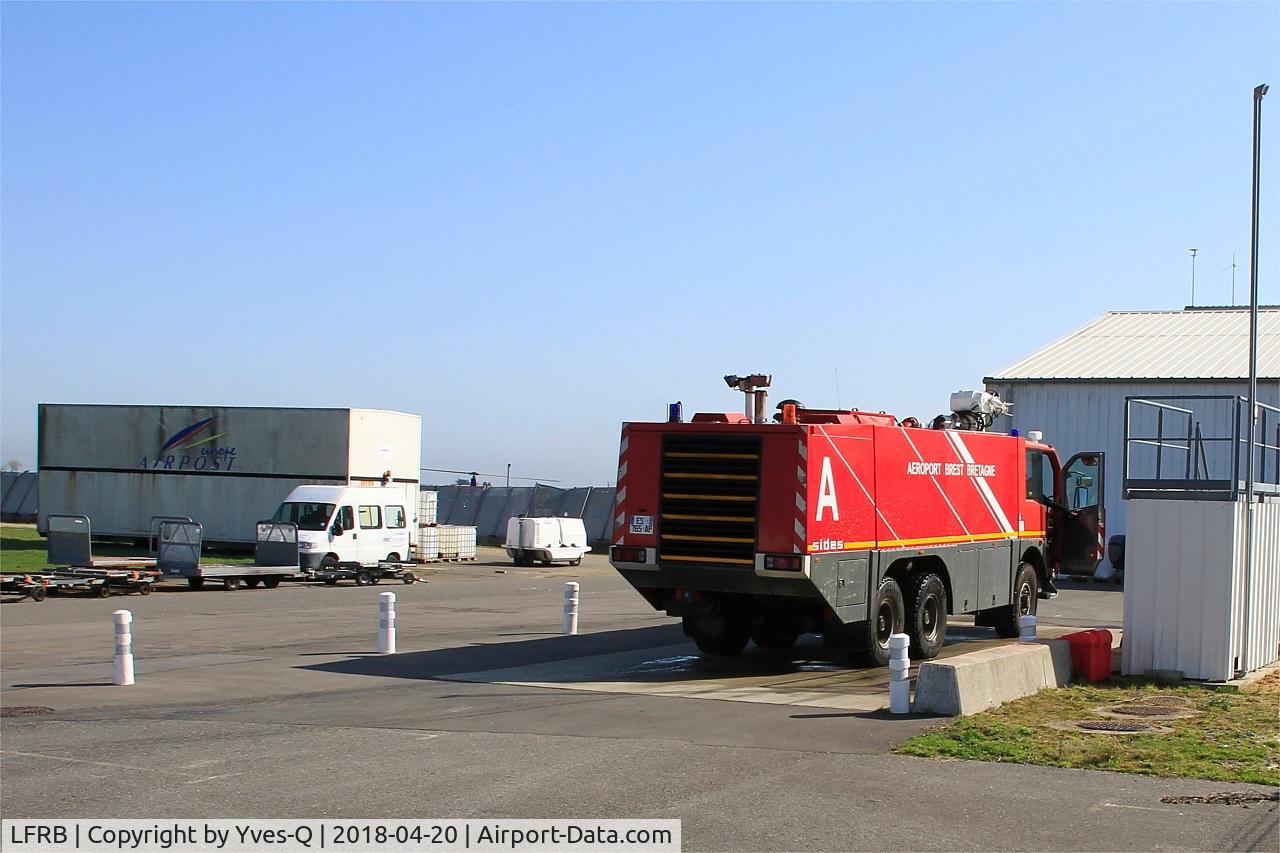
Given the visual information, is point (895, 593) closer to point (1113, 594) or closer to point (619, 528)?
point (619, 528)

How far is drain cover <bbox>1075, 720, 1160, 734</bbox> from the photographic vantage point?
1148cm

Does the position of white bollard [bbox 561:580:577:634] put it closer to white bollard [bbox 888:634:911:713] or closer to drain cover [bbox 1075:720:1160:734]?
white bollard [bbox 888:634:911:713]

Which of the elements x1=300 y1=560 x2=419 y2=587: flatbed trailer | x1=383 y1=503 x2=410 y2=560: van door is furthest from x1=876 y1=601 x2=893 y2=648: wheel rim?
x1=383 y1=503 x2=410 y2=560: van door

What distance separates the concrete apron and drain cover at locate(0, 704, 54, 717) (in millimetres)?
4136

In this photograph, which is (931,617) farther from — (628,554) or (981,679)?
(981,679)

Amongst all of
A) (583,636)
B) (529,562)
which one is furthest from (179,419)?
(583,636)

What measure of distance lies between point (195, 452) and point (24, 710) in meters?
27.2

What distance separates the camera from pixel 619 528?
1577 centimetres

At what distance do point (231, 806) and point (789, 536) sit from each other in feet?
24.6

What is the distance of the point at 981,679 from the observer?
12305 mm

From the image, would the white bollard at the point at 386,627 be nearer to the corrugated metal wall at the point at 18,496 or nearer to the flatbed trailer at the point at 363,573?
the flatbed trailer at the point at 363,573

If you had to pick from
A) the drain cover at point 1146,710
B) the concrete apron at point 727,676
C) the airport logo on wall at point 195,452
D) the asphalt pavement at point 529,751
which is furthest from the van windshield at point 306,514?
the drain cover at point 1146,710

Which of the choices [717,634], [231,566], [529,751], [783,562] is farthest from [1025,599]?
[231,566]

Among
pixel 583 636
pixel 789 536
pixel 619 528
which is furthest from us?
pixel 583 636
